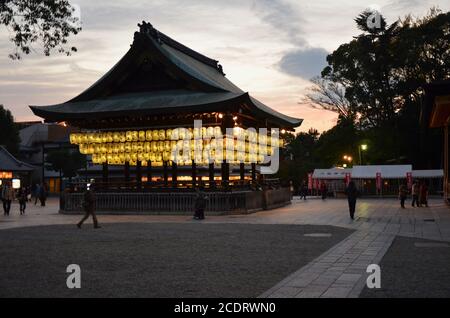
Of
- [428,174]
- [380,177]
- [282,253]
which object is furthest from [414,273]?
[428,174]

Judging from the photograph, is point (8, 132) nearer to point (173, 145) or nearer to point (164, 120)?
point (164, 120)

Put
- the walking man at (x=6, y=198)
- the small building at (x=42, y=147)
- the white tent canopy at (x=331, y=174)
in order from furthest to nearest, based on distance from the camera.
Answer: the small building at (x=42, y=147) < the white tent canopy at (x=331, y=174) < the walking man at (x=6, y=198)

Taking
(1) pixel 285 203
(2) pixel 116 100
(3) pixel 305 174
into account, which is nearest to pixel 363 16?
(3) pixel 305 174

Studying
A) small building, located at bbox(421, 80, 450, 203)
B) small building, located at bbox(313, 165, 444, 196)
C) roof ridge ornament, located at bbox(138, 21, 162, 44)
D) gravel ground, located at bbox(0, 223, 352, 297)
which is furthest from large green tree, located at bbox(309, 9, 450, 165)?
gravel ground, located at bbox(0, 223, 352, 297)

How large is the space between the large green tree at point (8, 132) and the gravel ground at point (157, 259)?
62.1 meters

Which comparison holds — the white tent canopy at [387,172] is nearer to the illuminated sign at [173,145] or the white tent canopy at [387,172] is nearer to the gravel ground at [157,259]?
the illuminated sign at [173,145]

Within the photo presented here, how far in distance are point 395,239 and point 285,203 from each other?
2362cm

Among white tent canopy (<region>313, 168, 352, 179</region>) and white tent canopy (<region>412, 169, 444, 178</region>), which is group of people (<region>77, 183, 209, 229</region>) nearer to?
white tent canopy (<region>313, 168, 352, 179</region>)

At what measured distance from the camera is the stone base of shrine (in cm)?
2864

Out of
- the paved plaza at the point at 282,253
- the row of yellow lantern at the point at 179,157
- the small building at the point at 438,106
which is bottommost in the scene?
the paved plaza at the point at 282,253

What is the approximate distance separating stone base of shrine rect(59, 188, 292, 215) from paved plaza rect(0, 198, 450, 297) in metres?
6.47

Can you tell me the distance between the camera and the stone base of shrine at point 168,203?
28.6 metres

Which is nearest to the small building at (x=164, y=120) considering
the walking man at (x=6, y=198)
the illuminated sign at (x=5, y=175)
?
the walking man at (x=6, y=198)

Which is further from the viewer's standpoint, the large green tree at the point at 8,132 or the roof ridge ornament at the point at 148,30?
the large green tree at the point at 8,132
